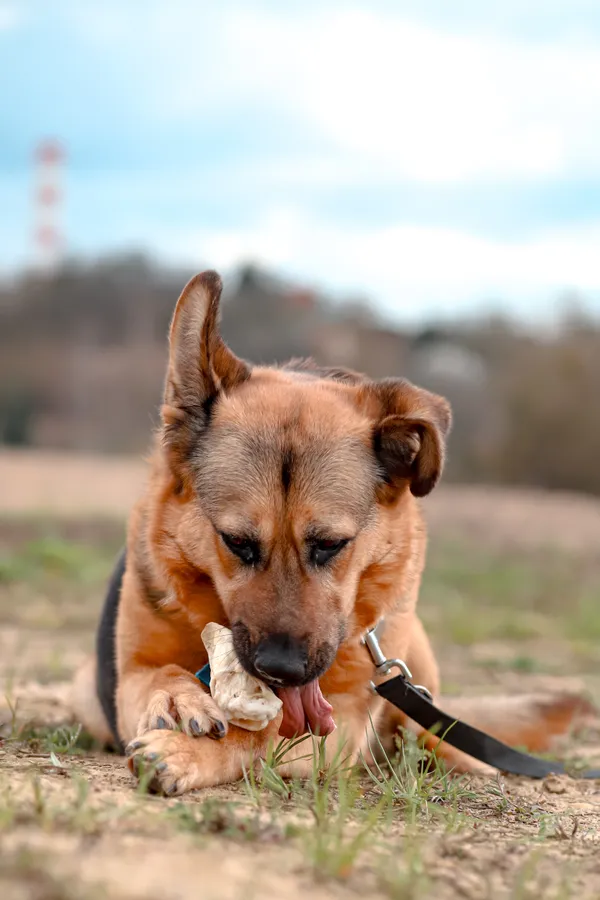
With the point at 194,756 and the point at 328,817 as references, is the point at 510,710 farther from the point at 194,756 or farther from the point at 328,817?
the point at 328,817

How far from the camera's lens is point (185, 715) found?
3471 mm

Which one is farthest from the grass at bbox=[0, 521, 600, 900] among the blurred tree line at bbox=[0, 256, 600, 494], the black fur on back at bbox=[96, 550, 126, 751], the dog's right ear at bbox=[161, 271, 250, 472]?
the blurred tree line at bbox=[0, 256, 600, 494]

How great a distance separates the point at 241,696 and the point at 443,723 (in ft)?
3.90

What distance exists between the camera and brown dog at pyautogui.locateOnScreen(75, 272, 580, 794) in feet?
11.8

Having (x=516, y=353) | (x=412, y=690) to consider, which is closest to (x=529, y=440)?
(x=516, y=353)

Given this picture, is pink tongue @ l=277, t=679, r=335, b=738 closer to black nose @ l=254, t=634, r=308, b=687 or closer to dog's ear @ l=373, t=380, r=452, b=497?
black nose @ l=254, t=634, r=308, b=687

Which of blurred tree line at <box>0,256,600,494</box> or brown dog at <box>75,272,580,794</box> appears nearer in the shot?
brown dog at <box>75,272,580,794</box>

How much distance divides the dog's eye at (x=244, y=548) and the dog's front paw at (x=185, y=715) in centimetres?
52

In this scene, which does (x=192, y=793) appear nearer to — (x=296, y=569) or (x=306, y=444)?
(x=296, y=569)

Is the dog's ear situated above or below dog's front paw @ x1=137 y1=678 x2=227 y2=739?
above

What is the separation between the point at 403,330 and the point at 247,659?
30340 millimetres

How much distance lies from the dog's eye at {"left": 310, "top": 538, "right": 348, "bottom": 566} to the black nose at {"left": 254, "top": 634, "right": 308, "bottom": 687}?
38 cm

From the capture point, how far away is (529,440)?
27.2 m

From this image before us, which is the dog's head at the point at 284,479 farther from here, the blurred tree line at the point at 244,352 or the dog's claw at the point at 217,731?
the blurred tree line at the point at 244,352
